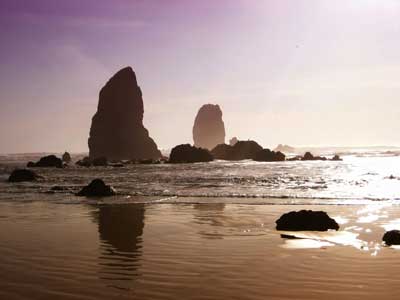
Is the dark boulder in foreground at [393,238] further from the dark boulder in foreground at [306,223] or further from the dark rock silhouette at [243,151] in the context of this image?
the dark rock silhouette at [243,151]

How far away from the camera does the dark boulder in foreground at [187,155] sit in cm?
9756

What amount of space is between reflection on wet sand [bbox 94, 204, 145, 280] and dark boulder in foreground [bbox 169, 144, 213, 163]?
76855mm

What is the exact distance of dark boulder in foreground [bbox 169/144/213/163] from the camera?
320 ft

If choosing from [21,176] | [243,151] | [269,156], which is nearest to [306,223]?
[21,176]

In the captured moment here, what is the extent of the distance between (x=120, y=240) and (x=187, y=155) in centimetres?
8629

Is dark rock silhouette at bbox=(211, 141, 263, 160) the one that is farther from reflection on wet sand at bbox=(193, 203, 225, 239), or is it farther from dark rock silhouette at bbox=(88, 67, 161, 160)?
reflection on wet sand at bbox=(193, 203, 225, 239)

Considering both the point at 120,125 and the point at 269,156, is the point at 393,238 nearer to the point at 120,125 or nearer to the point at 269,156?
the point at 269,156

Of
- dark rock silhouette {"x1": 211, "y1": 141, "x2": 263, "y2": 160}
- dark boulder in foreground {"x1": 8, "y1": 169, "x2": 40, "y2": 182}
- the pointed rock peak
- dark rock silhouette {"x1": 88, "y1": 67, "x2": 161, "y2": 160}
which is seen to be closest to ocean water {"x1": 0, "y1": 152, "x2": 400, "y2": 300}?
dark boulder in foreground {"x1": 8, "y1": 169, "x2": 40, "y2": 182}

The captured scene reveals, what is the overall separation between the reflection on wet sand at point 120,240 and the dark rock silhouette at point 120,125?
129 metres

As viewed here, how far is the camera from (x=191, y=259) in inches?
375

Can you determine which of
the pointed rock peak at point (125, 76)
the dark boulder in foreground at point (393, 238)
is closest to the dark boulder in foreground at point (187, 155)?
the pointed rock peak at point (125, 76)

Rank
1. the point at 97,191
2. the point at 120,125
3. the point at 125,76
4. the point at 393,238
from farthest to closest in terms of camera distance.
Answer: the point at 125,76, the point at 120,125, the point at 97,191, the point at 393,238

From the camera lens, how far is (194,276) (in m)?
8.13

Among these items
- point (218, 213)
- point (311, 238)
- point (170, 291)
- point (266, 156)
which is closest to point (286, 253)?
point (311, 238)
